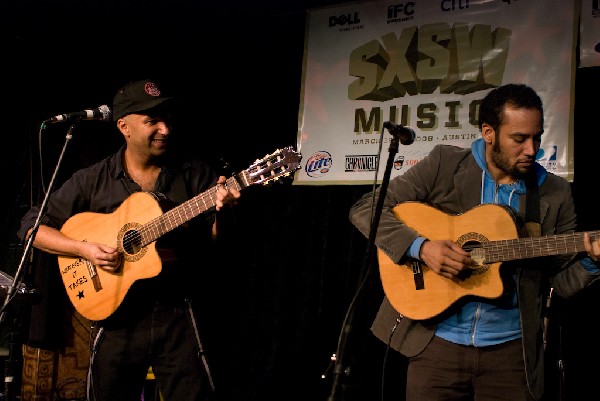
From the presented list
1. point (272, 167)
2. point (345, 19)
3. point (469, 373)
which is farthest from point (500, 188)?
point (345, 19)

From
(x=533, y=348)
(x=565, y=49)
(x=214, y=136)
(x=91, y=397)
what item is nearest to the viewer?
(x=533, y=348)

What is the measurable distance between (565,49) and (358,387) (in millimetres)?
2764

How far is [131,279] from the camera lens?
370cm

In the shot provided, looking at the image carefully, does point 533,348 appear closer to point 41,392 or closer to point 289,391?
point 289,391

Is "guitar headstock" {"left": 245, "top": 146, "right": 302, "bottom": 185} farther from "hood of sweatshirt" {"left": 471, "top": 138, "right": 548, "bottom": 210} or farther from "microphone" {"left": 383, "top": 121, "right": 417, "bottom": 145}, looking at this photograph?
"hood of sweatshirt" {"left": 471, "top": 138, "right": 548, "bottom": 210}

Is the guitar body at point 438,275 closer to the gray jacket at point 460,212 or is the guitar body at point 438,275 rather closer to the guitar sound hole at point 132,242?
the gray jacket at point 460,212

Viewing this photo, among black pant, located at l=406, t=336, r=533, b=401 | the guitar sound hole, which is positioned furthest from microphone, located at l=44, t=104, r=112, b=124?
black pant, located at l=406, t=336, r=533, b=401

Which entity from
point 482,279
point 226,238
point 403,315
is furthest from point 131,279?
point 482,279

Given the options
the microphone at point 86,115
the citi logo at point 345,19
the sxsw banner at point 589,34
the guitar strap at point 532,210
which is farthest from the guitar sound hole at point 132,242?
the sxsw banner at point 589,34

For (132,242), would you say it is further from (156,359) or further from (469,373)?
(469,373)

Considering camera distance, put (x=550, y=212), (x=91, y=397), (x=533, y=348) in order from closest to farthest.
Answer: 1. (x=533, y=348)
2. (x=550, y=212)
3. (x=91, y=397)

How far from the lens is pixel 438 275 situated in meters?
3.28

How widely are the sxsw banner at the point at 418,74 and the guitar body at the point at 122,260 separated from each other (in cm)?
157

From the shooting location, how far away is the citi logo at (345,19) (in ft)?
16.5
